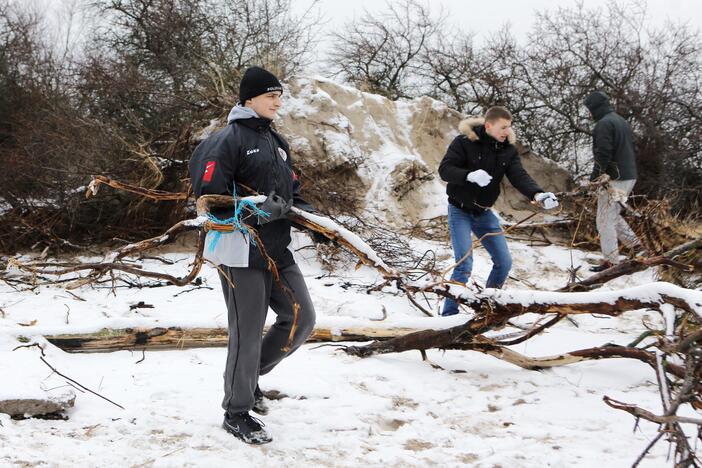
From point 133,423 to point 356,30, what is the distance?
982 cm

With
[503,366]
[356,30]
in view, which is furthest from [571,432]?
[356,30]

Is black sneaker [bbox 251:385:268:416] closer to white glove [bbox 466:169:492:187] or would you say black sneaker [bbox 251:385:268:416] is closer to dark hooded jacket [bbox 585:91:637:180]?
white glove [bbox 466:169:492:187]

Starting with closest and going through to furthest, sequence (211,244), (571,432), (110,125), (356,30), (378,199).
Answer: (211,244) < (571,432) < (110,125) < (378,199) < (356,30)

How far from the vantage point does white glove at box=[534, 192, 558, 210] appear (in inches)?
183

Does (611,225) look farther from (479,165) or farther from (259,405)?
(259,405)

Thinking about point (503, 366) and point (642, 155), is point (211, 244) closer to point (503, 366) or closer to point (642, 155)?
point (503, 366)

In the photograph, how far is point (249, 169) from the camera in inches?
118

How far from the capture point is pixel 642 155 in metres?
8.77

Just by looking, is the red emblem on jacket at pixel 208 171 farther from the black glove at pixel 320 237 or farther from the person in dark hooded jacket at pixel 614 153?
the person in dark hooded jacket at pixel 614 153

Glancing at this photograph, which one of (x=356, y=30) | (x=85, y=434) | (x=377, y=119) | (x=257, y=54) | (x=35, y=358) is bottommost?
(x=85, y=434)

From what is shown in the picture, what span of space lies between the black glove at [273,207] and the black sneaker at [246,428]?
36.4 inches

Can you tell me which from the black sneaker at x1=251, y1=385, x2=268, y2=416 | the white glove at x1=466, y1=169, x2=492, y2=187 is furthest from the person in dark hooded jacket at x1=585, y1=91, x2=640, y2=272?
the black sneaker at x1=251, y1=385, x2=268, y2=416

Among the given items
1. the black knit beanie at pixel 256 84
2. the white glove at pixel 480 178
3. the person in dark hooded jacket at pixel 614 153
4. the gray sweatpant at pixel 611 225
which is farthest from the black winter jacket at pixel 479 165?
the black knit beanie at pixel 256 84

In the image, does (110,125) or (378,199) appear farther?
(378,199)
